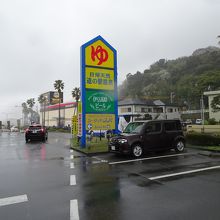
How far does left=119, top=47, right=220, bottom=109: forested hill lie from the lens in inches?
2862

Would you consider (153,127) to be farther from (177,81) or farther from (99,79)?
(177,81)

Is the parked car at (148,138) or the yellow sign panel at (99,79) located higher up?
the yellow sign panel at (99,79)

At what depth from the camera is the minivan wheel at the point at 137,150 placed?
35.3 feet

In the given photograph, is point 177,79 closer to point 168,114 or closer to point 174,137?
point 168,114

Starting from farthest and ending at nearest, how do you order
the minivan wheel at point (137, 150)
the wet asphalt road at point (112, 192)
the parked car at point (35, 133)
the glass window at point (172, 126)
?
the parked car at point (35, 133), the glass window at point (172, 126), the minivan wheel at point (137, 150), the wet asphalt road at point (112, 192)

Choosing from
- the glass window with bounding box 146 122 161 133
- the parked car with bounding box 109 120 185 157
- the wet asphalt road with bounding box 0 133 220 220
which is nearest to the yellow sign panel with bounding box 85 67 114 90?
the parked car with bounding box 109 120 185 157

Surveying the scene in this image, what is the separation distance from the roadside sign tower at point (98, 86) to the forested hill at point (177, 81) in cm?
4609

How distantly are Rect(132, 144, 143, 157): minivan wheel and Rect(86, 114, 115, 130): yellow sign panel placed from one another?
428 cm

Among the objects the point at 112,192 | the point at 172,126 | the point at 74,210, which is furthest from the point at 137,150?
the point at 74,210

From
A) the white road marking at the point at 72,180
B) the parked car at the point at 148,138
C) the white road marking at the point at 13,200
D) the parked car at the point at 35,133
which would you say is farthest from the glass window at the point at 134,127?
the parked car at the point at 35,133

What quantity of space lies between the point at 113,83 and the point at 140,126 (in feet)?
16.4

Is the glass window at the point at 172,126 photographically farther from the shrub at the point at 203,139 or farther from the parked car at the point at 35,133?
the parked car at the point at 35,133

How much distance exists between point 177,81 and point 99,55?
269 ft

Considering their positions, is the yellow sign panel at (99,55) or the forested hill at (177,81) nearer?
the yellow sign panel at (99,55)
